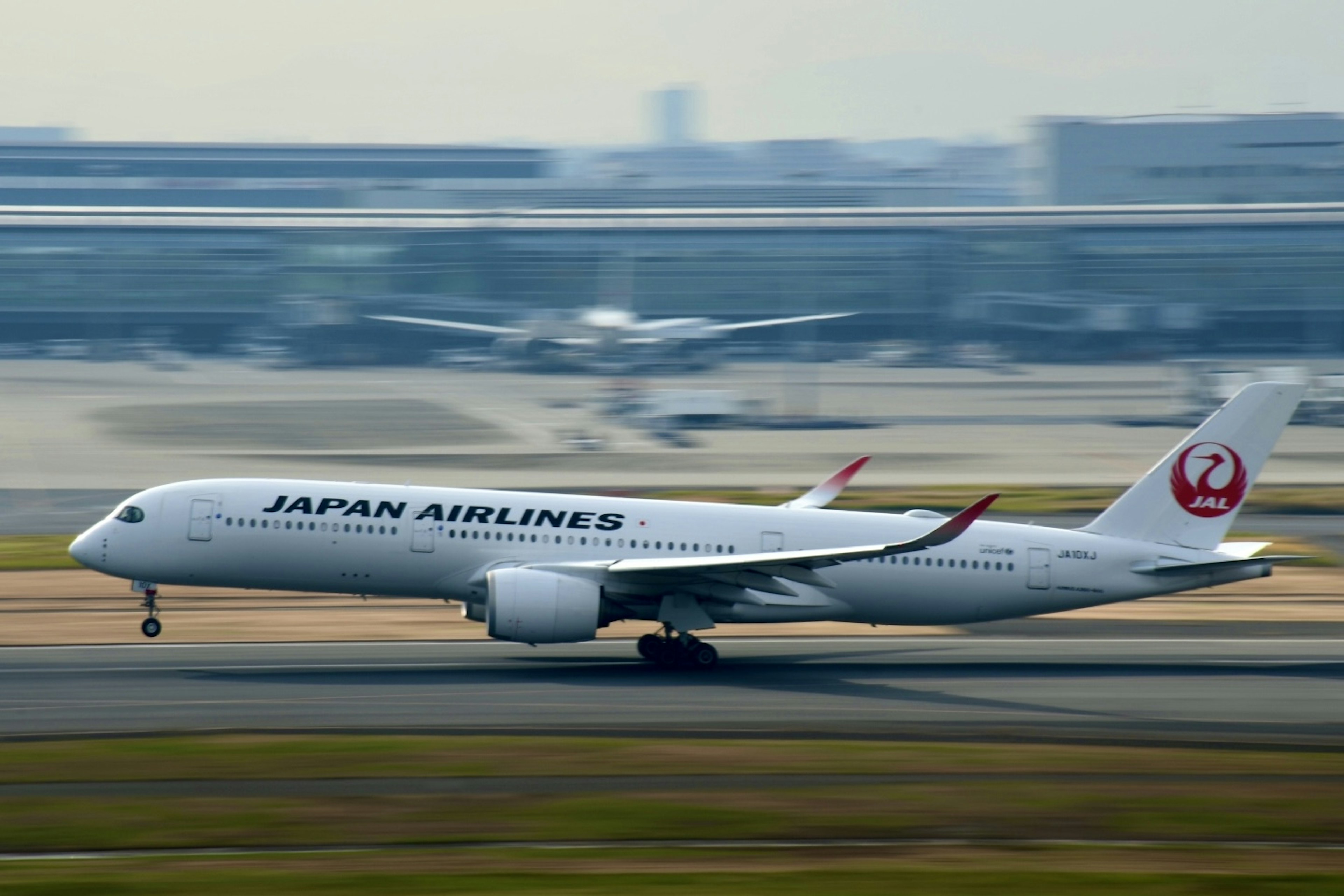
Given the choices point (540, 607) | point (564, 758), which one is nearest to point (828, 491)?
point (540, 607)

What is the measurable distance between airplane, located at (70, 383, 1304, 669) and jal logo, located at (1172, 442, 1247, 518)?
1.4 inches

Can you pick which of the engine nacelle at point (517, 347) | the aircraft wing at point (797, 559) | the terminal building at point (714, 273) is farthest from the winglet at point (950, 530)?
the terminal building at point (714, 273)

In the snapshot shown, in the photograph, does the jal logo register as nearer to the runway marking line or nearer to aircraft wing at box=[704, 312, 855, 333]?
the runway marking line

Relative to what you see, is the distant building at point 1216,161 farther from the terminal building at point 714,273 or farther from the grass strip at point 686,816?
the grass strip at point 686,816

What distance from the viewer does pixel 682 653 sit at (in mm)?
30109

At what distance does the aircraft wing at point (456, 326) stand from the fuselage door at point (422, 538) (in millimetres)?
95914

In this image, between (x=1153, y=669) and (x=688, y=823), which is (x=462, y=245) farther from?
(x=688, y=823)

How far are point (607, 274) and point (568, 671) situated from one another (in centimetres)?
12722

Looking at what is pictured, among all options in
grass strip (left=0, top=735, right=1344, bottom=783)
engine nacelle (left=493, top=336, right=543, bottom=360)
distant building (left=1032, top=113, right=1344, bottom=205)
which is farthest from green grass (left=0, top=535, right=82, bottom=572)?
distant building (left=1032, top=113, right=1344, bottom=205)

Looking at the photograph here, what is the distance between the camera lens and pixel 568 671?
29672mm

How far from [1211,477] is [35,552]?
115ft

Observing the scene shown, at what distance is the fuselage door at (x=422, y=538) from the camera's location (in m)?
30.0

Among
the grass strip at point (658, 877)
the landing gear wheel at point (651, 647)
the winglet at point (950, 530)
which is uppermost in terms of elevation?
the winglet at point (950, 530)

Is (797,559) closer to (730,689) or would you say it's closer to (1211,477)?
(730,689)
